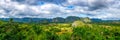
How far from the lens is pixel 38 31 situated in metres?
110

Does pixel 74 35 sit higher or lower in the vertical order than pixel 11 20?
lower

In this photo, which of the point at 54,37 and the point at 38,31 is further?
the point at 38,31

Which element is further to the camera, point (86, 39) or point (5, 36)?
point (86, 39)

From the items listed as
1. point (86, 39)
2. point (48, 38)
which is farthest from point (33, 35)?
point (86, 39)

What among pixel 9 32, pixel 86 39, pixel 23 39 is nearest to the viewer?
pixel 9 32

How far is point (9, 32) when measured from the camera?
8756cm

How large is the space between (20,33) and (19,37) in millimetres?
1565

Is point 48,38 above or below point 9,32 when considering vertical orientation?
below

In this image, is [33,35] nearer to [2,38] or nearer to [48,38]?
[48,38]

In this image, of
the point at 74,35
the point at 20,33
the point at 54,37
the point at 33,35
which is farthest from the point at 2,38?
the point at 74,35

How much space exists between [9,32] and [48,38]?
1891cm

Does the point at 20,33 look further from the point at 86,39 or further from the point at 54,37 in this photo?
the point at 86,39

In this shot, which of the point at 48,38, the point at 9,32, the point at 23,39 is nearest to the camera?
the point at 9,32

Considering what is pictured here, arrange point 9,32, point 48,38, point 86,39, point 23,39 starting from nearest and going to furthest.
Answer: point 9,32 < point 23,39 < point 48,38 < point 86,39
